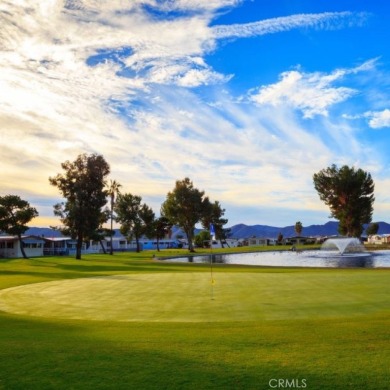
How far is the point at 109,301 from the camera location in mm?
18797

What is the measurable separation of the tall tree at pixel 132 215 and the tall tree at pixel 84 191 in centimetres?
3929

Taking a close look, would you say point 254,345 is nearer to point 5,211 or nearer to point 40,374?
point 40,374

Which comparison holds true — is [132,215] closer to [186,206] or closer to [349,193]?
[186,206]

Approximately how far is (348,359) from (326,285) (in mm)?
15029

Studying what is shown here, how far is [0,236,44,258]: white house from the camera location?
94.0m

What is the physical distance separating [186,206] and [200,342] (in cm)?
10472

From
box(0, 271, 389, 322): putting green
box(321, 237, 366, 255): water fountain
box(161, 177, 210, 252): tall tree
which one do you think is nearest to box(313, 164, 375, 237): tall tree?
box(321, 237, 366, 255): water fountain

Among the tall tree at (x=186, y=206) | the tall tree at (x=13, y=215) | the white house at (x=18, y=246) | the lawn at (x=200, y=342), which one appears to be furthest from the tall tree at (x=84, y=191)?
the lawn at (x=200, y=342)

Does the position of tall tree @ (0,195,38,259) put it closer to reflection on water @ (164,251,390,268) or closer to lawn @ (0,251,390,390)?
reflection on water @ (164,251,390,268)

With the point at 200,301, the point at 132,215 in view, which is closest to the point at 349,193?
the point at 132,215

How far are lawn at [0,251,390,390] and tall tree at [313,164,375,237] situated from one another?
100000 mm

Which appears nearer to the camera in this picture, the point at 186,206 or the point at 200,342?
the point at 200,342

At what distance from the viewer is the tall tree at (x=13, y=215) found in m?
79.8

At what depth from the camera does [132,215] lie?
117m
